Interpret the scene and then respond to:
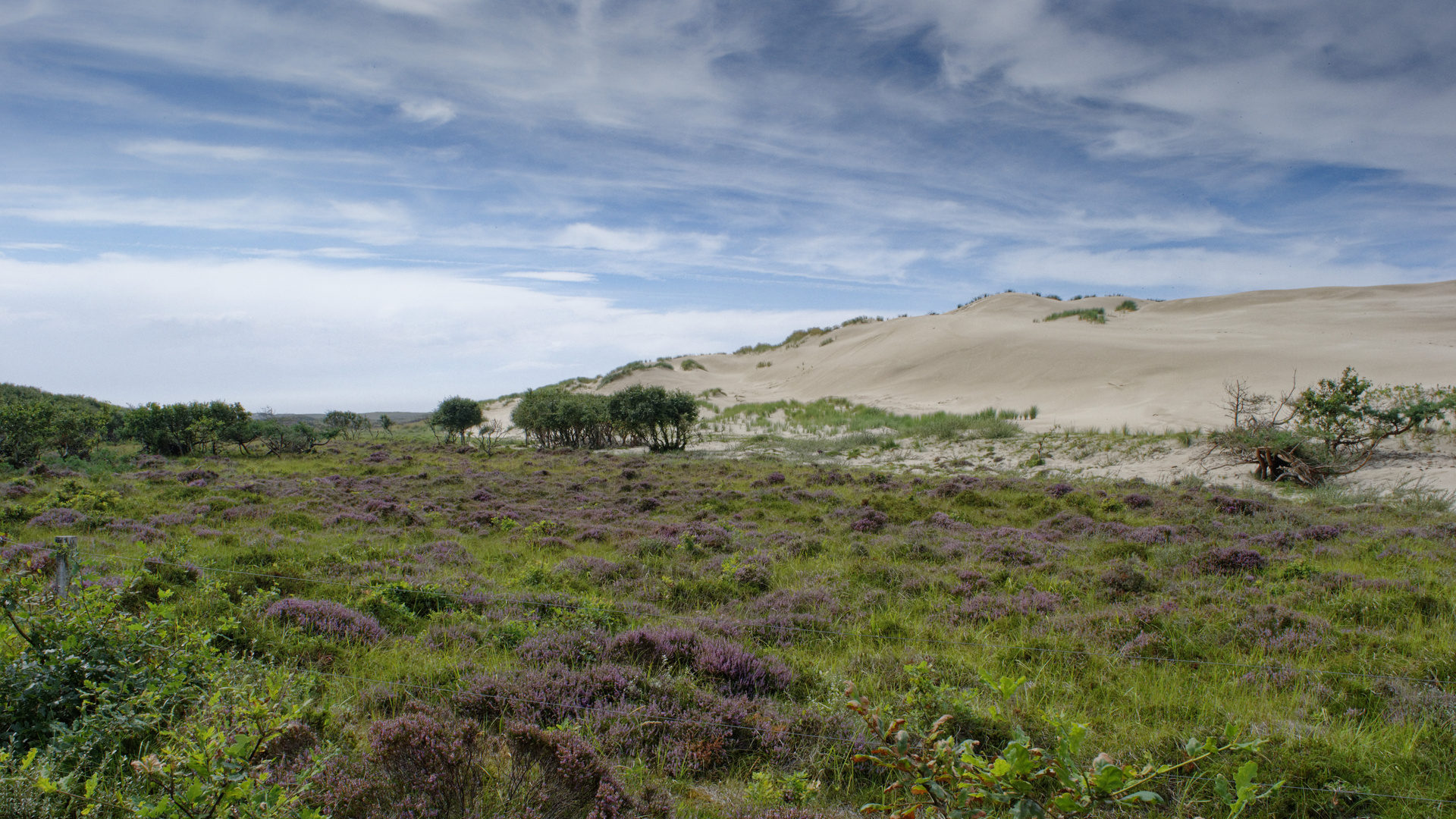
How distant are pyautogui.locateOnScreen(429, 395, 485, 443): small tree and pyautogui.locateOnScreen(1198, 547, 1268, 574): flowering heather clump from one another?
43961 mm

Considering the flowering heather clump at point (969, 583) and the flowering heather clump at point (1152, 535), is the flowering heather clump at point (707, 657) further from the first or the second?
the flowering heather clump at point (1152, 535)

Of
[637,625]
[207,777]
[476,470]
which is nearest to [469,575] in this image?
[637,625]

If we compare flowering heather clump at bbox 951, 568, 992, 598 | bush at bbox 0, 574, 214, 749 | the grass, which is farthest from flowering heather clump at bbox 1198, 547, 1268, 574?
bush at bbox 0, 574, 214, 749

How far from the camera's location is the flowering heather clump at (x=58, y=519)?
1124 cm

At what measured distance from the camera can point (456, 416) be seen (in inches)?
1769

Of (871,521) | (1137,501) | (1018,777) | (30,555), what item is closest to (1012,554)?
(871,521)

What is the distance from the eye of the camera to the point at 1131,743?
4.30m

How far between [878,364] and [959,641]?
48.4 metres

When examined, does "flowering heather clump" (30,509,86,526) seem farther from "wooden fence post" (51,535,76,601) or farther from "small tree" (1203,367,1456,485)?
"small tree" (1203,367,1456,485)

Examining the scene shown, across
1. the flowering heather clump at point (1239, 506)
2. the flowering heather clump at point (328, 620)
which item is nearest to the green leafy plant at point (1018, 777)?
the flowering heather clump at point (328, 620)

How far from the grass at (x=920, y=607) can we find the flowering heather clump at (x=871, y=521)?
15cm

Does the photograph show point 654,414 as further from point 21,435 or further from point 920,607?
point 920,607

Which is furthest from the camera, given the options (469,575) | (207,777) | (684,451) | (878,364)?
(878,364)

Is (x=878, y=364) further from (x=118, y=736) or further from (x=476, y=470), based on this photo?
(x=118, y=736)
